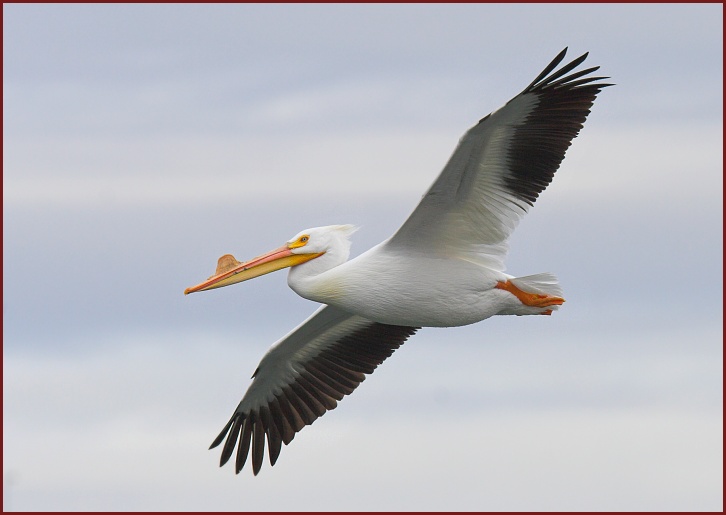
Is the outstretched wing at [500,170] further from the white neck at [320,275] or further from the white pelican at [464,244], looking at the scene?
the white neck at [320,275]

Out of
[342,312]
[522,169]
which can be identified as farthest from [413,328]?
[522,169]

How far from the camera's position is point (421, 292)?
12.9 meters

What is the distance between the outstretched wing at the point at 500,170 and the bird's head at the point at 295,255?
2.35 ft

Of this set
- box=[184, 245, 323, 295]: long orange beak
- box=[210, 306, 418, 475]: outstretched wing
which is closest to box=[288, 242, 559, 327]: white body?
box=[184, 245, 323, 295]: long orange beak

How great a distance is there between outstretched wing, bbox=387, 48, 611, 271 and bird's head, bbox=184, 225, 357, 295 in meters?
0.72

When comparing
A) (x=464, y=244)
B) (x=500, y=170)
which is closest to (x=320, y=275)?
(x=464, y=244)

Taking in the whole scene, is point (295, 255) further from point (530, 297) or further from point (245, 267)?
point (530, 297)

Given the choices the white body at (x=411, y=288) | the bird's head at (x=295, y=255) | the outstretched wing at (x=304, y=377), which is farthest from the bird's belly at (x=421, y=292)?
the outstretched wing at (x=304, y=377)

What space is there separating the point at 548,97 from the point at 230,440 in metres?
5.18

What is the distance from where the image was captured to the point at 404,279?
1284 cm

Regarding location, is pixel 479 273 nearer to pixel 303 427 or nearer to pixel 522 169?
pixel 522 169

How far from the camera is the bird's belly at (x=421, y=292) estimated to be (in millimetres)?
12828

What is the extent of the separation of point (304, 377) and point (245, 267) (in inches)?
67.7

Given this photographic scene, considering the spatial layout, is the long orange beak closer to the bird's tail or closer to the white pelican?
the white pelican
